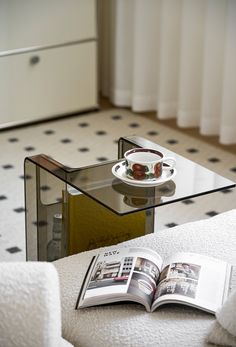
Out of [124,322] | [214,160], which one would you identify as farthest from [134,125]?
[124,322]

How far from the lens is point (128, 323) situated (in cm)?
240

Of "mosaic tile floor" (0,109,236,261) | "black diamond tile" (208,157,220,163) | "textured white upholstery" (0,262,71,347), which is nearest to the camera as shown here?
"textured white upholstery" (0,262,71,347)

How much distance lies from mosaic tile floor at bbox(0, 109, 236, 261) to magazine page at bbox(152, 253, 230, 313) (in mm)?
1265

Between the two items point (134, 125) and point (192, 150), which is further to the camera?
point (134, 125)

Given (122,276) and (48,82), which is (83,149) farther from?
(122,276)

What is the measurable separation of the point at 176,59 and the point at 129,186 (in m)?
2.46

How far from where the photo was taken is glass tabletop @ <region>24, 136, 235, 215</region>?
9.30ft

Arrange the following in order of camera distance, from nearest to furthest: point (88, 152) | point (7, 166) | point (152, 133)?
point (7, 166)
point (88, 152)
point (152, 133)

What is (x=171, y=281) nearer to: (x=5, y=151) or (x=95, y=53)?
(x=5, y=151)

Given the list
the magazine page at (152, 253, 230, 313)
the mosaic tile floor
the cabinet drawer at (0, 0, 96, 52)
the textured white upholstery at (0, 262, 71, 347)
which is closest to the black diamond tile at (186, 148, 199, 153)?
the mosaic tile floor

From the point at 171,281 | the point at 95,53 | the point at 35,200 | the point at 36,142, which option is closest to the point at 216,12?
the point at 95,53

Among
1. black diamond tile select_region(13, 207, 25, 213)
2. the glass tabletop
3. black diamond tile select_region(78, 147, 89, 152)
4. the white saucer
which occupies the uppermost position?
the white saucer

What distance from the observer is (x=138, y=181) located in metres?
2.93

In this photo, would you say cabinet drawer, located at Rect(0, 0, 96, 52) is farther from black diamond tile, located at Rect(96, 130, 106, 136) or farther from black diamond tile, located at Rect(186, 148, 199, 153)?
black diamond tile, located at Rect(186, 148, 199, 153)
